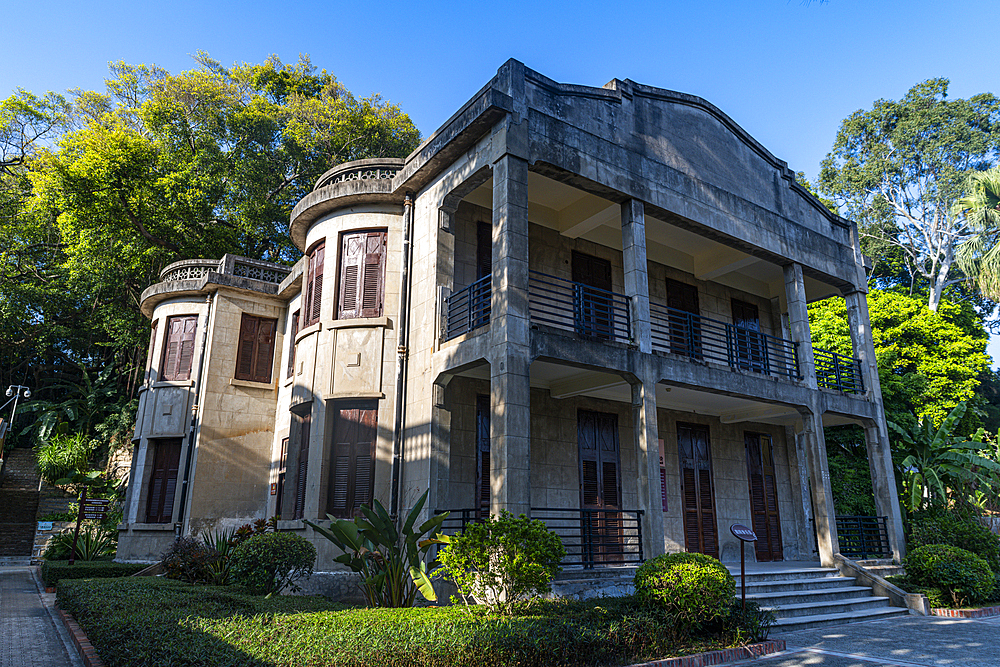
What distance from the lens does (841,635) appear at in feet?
31.3

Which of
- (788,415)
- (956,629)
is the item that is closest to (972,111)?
(788,415)

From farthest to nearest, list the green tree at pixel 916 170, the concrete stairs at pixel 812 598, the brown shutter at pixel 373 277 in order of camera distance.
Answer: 1. the green tree at pixel 916 170
2. the brown shutter at pixel 373 277
3. the concrete stairs at pixel 812 598

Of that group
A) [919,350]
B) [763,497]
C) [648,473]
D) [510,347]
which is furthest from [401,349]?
[919,350]

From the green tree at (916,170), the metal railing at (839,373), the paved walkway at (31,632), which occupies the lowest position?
the paved walkway at (31,632)

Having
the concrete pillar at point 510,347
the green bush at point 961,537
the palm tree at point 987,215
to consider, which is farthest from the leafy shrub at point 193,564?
the palm tree at point 987,215

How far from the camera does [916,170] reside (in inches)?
1243

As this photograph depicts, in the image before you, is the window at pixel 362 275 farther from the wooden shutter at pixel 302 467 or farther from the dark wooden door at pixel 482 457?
the dark wooden door at pixel 482 457

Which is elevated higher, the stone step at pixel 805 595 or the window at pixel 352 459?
the window at pixel 352 459

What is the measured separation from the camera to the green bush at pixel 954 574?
11.8 meters

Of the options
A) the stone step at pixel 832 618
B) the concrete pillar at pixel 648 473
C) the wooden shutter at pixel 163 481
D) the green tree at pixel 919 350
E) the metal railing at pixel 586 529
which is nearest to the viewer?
the stone step at pixel 832 618

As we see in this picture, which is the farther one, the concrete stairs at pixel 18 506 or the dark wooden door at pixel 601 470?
the concrete stairs at pixel 18 506

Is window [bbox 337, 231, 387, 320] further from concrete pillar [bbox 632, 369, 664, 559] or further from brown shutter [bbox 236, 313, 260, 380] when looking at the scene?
brown shutter [bbox 236, 313, 260, 380]

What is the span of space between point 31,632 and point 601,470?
9864 millimetres

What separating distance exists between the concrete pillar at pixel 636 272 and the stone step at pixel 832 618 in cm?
487
